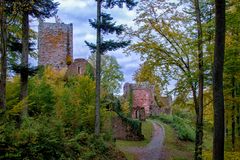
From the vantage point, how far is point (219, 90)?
24.6 ft

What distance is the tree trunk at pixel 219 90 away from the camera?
24.5 feet

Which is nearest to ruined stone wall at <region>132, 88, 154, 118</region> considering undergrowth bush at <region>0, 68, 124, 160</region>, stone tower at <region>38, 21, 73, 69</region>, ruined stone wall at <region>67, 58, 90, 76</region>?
stone tower at <region>38, 21, 73, 69</region>

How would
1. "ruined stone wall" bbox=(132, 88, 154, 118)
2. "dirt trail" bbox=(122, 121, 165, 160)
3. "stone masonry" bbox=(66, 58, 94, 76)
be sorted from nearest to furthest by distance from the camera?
"dirt trail" bbox=(122, 121, 165, 160) < "stone masonry" bbox=(66, 58, 94, 76) < "ruined stone wall" bbox=(132, 88, 154, 118)

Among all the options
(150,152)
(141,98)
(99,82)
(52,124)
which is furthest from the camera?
(141,98)

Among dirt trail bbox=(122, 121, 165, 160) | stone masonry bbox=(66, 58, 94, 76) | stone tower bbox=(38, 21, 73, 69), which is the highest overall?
stone tower bbox=(38, 21, 73, 69)

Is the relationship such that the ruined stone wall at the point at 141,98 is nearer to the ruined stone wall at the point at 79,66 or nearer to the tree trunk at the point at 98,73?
the ruined stone wall at the point at 79,66

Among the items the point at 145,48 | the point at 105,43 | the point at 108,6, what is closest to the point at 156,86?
A: the point at 145,48

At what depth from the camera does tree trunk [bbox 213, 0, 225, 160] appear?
746 cm

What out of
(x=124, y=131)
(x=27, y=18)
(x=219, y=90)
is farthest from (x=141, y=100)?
(x=219, y=90)

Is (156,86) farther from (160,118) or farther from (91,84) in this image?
(160,118)

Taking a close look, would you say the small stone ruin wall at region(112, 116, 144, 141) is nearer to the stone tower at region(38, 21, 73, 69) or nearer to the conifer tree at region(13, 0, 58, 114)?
the stone tower at region(38, 21, 73, 69)

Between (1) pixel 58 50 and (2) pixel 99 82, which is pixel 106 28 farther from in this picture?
(1) pixel 58 50

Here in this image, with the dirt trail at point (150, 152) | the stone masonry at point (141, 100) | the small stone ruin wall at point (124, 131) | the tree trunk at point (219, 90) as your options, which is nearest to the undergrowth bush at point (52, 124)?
the dirt trail at point (150, 152)

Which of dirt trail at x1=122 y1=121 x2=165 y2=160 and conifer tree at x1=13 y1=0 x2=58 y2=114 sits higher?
conifer tree at x1=13 y1=0 x2=58 y2=114
